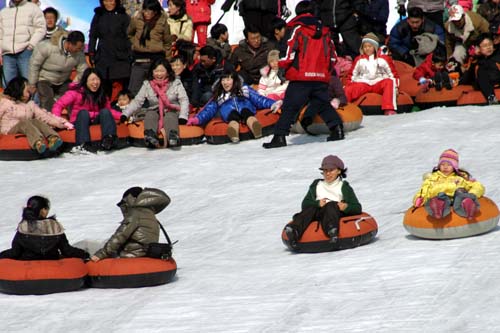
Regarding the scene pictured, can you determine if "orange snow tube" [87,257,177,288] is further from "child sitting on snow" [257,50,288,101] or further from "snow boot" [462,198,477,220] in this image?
"child sitting on snow" [257,50,288,101]

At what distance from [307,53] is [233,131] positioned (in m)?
1.40

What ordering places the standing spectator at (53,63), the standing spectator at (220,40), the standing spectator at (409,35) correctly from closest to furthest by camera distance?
the standing spectator at (53,63) → the standing spectator at (220,40) → the standing spectator at (409,35)

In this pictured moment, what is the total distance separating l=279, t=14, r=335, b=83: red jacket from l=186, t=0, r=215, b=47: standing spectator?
386 cm

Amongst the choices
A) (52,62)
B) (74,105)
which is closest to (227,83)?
(74,105)

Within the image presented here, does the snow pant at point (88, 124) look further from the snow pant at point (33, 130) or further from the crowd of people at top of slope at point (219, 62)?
the snow pant at point (33, 130)

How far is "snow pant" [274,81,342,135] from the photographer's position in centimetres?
1444

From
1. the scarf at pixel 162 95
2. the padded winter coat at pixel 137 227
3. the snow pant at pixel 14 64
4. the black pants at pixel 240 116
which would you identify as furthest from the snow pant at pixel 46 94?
the padded winter coat at pixel 137 227

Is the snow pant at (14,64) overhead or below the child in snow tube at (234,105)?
overhead

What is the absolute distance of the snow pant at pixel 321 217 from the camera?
32.4 feet

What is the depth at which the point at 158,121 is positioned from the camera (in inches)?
592

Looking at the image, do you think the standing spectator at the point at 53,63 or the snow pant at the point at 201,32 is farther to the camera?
the snow pant at the point at 201,32

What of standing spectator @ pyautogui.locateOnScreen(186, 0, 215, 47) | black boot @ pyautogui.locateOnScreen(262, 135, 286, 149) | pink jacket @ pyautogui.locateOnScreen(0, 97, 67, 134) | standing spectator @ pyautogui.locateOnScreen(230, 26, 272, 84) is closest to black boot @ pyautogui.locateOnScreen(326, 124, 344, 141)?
black boot @ pyautogui.locateOnScreen(262, 135, 286, 149)

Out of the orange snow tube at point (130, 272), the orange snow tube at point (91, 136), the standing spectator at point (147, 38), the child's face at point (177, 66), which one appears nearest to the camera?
the orange snow tube at point (130, 272)

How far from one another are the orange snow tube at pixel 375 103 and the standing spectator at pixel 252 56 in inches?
55.6
